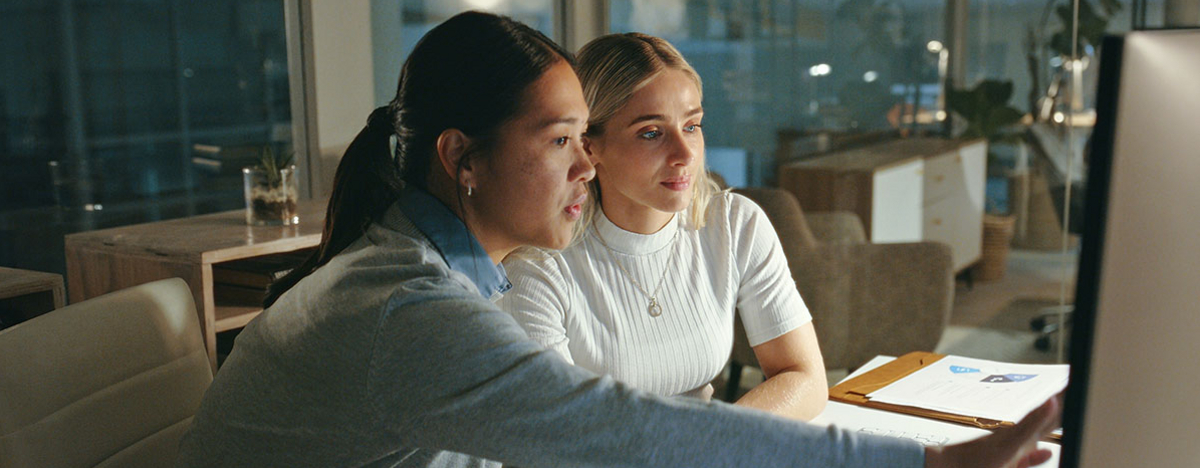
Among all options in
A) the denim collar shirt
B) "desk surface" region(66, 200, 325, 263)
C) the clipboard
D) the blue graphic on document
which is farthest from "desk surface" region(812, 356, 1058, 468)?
"desk surface" region(66, 200, 325, 263)

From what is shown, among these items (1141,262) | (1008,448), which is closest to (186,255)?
(1008,448)

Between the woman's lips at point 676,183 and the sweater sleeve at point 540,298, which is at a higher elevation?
the woman's lips at point 676,183

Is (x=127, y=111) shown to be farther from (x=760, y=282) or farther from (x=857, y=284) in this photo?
(x=857, y=284)

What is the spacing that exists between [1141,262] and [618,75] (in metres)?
1.24

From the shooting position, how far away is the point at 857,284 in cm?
370

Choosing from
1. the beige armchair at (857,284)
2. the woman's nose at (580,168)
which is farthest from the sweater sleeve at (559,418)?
the beige armchair at (857,284)

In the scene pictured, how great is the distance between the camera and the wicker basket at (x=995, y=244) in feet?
11.6

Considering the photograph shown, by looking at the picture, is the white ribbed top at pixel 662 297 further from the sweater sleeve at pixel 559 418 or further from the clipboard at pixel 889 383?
the sweater sleeve at pixel 559 418

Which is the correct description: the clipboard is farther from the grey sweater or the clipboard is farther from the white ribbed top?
the grey sweater

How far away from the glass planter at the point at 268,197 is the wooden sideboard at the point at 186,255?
3cm

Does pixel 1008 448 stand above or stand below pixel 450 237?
below

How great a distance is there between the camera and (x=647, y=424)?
76 cm

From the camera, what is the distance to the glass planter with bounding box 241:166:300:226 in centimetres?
231

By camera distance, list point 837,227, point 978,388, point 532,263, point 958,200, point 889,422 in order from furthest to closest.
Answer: point 837,227
point 958,200
point 532,263
point 978,388
point 889,422
